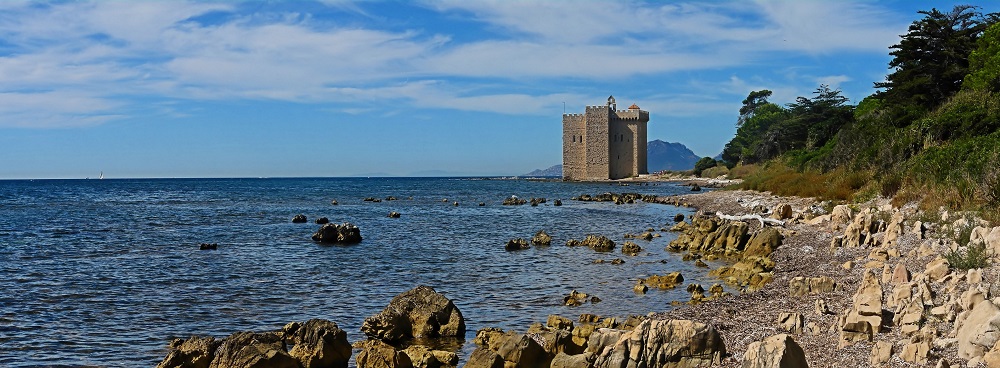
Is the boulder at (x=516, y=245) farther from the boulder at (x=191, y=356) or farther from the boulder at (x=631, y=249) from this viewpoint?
the boulder at (x=191, y=356)

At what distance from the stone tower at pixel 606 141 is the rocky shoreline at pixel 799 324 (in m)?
77.3

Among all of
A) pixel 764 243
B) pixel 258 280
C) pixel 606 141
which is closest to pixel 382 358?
pixel 258 280

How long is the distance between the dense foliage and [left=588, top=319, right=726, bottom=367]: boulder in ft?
32.3

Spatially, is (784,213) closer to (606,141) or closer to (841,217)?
(841,217)

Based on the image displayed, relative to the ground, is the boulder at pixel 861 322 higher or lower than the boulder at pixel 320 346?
higher

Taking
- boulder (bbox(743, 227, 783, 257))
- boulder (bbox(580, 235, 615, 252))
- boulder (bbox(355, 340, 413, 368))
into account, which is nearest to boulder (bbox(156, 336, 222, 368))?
boulder (bbox(355, 340, 413, 368))

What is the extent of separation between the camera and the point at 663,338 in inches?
317

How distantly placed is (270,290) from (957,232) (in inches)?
513

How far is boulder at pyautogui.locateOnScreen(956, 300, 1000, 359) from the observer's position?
659cm

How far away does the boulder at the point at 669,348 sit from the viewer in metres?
7.97

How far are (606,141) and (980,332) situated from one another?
87.4m

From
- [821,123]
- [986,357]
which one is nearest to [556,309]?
[986,357]

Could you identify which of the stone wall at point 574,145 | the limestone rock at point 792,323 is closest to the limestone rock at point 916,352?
the limestone rock at point 792,323

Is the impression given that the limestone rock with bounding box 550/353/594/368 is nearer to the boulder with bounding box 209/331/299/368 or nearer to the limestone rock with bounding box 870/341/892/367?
the limestone rock with bounding box 870/341/892/367
